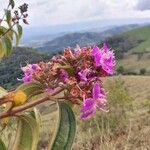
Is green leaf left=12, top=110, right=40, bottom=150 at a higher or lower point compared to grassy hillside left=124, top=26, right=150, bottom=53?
lower

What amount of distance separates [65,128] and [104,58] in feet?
0.73

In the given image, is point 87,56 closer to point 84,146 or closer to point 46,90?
point 46,90

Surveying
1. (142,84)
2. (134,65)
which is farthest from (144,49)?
(142,84)

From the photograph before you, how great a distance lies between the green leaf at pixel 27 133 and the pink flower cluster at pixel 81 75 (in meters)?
0.12

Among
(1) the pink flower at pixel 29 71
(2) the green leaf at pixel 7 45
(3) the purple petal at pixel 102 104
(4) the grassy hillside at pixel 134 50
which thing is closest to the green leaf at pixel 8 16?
(2) the green leaf at pixel 7 45

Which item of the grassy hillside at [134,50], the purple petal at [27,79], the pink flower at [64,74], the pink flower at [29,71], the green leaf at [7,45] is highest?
the grassy hillside at [134,50]

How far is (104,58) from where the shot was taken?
1.30 meters

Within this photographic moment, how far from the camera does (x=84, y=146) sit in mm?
6793

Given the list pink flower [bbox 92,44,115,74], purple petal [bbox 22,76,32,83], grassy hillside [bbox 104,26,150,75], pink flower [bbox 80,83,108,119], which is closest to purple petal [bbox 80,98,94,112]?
pink flower [bbox 80,83,108,119]

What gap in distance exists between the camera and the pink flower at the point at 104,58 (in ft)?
4.11

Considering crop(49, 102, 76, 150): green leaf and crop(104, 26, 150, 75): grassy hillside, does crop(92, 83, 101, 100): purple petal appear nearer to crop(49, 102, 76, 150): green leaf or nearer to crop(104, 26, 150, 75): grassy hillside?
crop(49, 102, 76, 150): green leaf

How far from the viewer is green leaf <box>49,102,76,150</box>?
1.20m

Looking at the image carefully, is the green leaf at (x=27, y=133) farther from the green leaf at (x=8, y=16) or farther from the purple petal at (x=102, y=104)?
the green leaf at (x=8, y=16)

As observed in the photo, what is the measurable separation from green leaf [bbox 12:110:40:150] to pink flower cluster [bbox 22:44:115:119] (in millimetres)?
119
